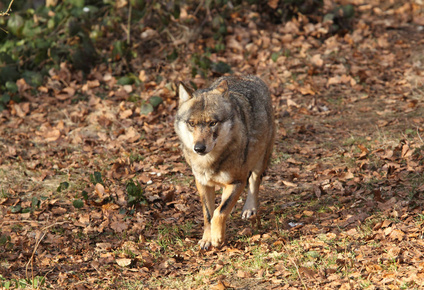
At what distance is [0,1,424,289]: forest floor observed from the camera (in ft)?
17.6

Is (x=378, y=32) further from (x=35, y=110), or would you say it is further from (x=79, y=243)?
(x=79, y=243)

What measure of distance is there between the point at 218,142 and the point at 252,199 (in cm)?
145

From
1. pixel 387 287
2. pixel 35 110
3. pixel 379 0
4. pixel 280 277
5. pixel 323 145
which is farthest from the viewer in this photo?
pixel 379 0

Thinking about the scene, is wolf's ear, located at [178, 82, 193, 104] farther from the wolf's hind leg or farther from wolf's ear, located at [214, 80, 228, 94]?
the wolf's hind leg

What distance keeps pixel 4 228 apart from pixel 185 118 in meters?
2.77

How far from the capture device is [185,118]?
585 centimetres

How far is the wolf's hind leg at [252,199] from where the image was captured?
22.7 feet

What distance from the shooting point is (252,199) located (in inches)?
274

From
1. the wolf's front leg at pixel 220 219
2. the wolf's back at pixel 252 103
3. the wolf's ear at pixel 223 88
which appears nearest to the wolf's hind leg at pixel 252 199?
the wolf's back at pixel 252 103

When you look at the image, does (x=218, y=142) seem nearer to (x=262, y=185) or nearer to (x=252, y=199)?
(x=252, y=199)

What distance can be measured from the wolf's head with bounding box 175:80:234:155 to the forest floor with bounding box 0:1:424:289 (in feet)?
4.17

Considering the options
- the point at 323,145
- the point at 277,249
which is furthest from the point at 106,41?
the point at 277,249

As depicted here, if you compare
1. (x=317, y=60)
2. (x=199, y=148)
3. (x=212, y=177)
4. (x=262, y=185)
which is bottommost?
(x=262, y=185)

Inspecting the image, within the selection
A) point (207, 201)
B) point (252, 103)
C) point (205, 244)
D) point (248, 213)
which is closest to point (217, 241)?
point (205, 244)
